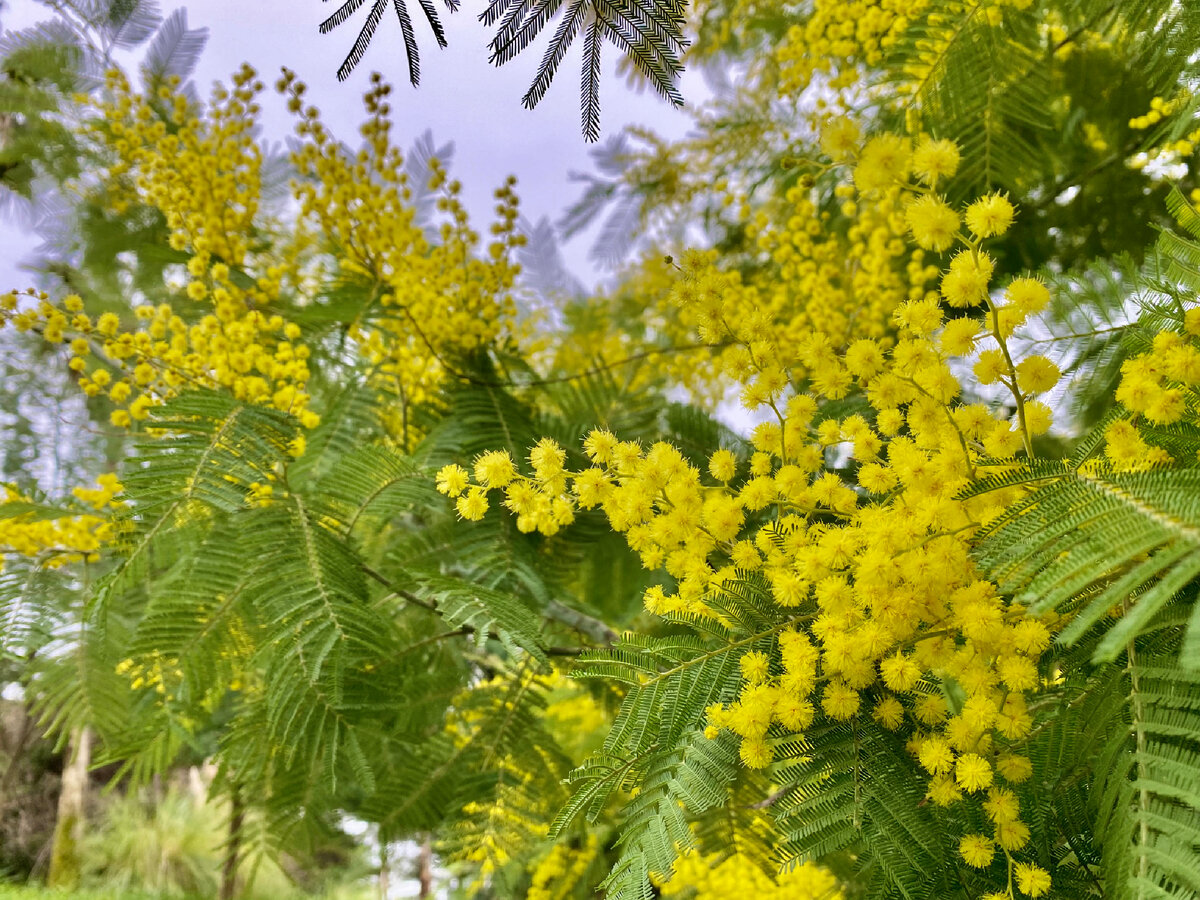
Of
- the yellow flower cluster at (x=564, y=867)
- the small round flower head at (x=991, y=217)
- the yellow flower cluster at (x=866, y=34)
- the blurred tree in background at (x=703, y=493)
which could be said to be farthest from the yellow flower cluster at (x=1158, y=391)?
the yellow flower cluster at (x=564, y=867)

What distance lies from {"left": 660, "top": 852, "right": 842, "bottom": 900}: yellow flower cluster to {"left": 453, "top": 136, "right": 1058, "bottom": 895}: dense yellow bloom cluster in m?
0.61

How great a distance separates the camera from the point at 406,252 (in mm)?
1625

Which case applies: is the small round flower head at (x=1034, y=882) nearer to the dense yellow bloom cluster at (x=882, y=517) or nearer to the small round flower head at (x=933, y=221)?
the dense yellow bloom cluster at (x=882, y=517)

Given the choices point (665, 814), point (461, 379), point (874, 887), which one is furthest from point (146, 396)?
point (874, 887)

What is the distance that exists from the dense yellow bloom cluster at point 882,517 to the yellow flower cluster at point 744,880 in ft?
2.00

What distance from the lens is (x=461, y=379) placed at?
158 cm

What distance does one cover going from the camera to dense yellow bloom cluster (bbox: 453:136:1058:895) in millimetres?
614

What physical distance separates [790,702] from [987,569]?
17cm

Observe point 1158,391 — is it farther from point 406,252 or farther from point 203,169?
point 203,169

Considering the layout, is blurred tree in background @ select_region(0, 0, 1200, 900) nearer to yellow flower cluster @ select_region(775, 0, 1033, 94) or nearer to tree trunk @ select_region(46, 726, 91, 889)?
yellow flower cluster @ select_region(775, 0, 1033, 94)

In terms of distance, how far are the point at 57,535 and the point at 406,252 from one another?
2.55 feet

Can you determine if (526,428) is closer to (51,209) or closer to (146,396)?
(146,396)

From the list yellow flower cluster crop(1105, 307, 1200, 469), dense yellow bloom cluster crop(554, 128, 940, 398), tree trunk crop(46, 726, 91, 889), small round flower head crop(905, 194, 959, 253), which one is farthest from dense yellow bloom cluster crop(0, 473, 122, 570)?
tree trunk crop(46, 726, 91, 889)

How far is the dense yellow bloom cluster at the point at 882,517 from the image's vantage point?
0.61 meters
